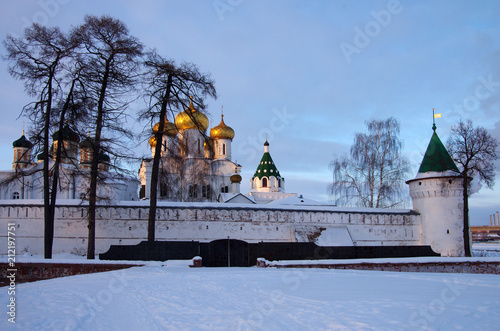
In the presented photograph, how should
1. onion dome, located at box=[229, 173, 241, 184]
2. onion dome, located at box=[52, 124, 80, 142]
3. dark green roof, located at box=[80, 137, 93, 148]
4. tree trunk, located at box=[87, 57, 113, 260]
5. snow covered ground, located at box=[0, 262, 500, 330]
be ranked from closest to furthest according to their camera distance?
snow covered ground, located at box=[0, 262, 500, 330], dark green roof, located at box=[80, 137, 93, 148], tree trunk, located at box=[87, 57, 113, 260], onion dome, located at box=[52, 124, 80, 142], onion dome, located at box=[229, 173, 241, 184]

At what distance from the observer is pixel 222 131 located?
41.1 m

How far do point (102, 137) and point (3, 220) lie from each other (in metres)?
8.80

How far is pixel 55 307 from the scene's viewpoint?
613 centimetres

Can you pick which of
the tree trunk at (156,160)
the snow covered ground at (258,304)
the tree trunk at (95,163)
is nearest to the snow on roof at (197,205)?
the tree trunk at (95,163)

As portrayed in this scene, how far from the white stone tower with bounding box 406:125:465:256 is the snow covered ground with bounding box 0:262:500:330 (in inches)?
597

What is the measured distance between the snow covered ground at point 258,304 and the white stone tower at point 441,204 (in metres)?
15.2

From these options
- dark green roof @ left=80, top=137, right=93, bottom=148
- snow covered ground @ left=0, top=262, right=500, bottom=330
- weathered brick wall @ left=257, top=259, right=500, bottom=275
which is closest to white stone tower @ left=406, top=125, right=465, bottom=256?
weathered brick wall @ left=257, top=259, right=500, bottom=275

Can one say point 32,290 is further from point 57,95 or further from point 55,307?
point 57,95

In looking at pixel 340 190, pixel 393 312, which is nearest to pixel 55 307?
pixel 393 312

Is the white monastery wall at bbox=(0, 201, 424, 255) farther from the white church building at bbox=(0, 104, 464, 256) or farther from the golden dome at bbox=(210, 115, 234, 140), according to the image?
the golden dome at bbox=(210, 115, 234, 140)

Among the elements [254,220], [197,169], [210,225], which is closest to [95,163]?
[210,225]

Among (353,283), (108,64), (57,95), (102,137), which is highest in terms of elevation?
(108,64)

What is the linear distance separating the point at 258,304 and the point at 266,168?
44015mm

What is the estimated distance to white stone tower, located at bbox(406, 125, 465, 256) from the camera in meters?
23.4
